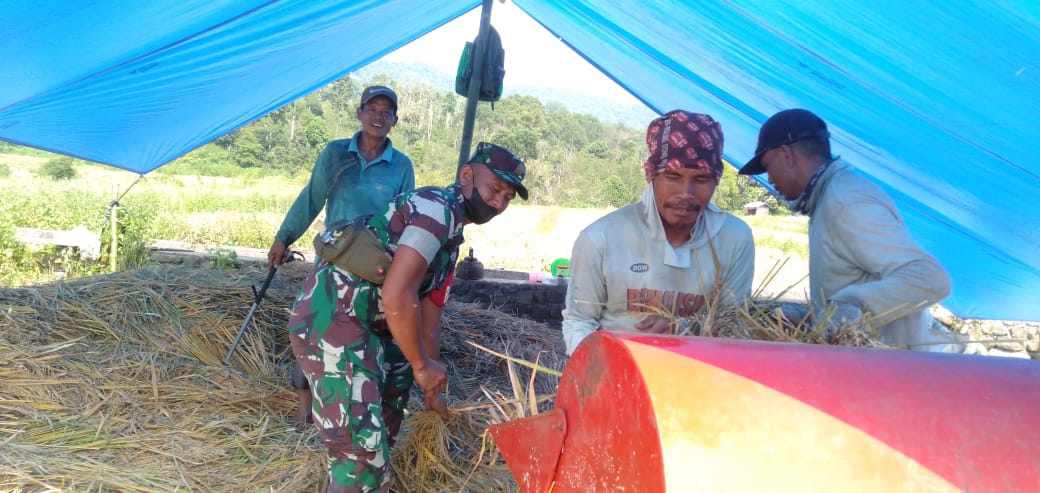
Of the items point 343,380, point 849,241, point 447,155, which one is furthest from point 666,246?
point 447,155

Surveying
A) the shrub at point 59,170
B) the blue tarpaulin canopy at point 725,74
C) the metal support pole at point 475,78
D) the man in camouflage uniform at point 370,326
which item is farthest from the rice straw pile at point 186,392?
the shrub at point 59,170

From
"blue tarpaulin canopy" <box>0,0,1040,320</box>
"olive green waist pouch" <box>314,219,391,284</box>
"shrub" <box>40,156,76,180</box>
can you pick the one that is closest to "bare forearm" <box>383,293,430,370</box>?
"olive green waist pouch" <box>314,219,391,284</box>

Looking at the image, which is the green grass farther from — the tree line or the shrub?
the tree line

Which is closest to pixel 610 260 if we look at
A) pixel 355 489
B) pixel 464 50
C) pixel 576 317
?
pixel 576 317

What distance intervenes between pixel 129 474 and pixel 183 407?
0.71m

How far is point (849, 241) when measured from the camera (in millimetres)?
2166

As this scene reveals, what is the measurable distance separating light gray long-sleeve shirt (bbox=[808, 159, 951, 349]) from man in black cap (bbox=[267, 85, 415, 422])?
226cm

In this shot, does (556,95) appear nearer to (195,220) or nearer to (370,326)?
(195,220)

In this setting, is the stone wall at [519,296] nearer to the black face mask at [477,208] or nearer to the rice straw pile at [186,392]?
the rice straw pile at [186,392]

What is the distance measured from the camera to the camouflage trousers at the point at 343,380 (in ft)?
7.76

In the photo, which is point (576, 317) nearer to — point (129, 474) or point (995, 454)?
point (995, 454)

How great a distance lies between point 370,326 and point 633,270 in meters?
0.94

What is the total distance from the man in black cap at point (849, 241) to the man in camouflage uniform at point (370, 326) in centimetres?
87

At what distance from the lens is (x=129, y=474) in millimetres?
2941
